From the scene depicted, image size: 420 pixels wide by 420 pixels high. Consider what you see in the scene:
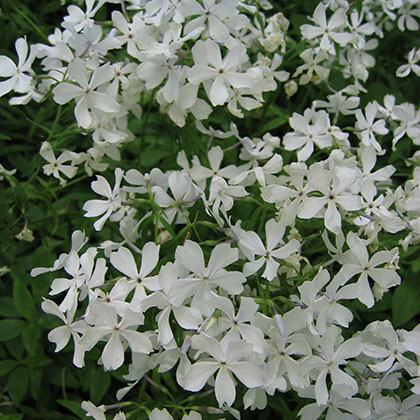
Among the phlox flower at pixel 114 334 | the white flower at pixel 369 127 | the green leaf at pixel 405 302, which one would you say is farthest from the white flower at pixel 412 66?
the phlox flower at pixel 114 334

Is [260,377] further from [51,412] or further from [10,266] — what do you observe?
[10,266]

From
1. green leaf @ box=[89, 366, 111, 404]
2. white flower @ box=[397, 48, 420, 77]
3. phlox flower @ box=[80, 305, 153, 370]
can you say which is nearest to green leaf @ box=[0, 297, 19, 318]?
green leaf @ box=[89, 366, 111, 404]

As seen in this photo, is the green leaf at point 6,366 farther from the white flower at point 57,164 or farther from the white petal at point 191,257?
the white petal at point 191,257

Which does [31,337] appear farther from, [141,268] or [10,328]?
[141,268]

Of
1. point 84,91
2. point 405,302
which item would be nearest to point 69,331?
point 84,91

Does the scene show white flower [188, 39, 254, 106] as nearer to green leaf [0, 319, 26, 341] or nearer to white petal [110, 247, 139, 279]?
white petal [110, 247, 139, 279]

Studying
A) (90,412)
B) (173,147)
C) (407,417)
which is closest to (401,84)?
(173,147)

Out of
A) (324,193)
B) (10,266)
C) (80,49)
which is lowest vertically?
(10,266)
